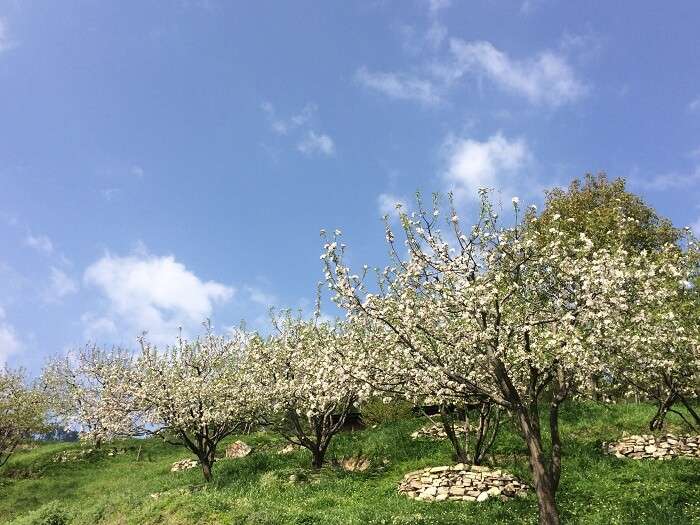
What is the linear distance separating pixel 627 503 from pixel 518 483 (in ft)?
13.3

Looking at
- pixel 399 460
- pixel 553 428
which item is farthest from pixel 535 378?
pixel 399 460

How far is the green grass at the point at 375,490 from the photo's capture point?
17.9 m

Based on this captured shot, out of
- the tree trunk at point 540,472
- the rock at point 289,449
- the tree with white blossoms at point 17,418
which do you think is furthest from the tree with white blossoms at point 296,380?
the tree with white blossoms at point 17,418

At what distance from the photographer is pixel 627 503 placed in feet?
58.5

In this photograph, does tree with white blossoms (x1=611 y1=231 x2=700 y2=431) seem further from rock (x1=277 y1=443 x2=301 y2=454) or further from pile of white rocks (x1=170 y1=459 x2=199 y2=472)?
pile of white rocks (x1=170 y1=459 x2=199 y2=472)

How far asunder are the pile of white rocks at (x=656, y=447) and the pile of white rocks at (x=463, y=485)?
25.6 feet

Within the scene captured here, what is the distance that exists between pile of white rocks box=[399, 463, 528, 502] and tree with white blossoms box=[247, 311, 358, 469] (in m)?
6.25

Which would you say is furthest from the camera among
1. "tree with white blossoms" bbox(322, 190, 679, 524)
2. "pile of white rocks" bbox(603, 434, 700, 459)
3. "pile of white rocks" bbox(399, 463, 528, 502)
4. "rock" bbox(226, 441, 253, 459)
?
"rock" bbox(226, 441, 253, 459)

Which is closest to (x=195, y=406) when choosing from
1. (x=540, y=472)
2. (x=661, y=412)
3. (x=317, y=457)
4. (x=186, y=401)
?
(x=186, y=401)

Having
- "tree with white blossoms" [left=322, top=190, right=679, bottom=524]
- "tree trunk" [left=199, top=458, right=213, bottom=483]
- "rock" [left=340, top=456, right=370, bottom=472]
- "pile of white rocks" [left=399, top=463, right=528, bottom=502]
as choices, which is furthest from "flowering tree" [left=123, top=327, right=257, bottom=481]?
"tree with white blossoms" [left=322, top=190, right=679, bottom=524]

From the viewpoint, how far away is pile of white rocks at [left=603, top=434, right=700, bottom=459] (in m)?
24.9

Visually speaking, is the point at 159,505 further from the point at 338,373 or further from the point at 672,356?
the point at 672,356

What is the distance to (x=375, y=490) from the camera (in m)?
22.2

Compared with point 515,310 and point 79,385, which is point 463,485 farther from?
point 79,385
